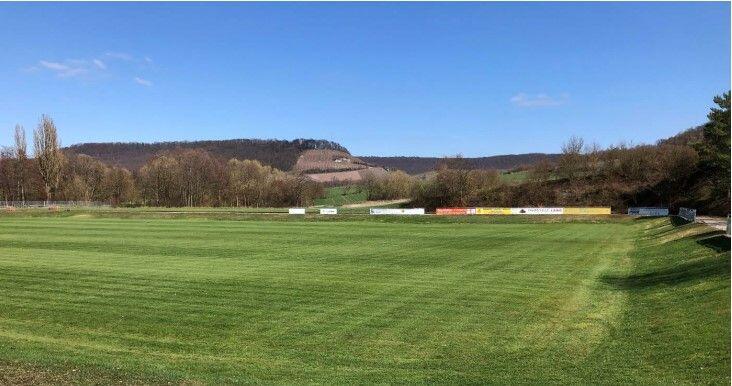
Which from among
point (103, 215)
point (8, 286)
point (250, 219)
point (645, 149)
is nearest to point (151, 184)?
point (103, 215)

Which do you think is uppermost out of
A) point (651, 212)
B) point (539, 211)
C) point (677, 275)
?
point (539, 211)

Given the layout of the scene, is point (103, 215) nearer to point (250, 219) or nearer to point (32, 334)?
point (250, 219)

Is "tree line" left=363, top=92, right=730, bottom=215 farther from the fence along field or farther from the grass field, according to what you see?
the grass field

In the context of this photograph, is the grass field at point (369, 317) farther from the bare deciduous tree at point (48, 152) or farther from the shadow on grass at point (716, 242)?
the bare deciduous tree at point (48, 152)

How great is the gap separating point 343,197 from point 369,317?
5282 inches

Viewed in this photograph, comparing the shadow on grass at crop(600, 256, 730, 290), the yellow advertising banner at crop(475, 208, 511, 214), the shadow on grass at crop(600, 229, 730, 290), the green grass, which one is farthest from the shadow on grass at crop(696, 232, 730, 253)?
the green grass

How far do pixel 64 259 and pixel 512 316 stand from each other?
26190mm

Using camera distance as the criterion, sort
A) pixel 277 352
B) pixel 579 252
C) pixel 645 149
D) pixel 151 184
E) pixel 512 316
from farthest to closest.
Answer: pixel 151 184, pixel 645 149, pixel 579 252, pixel 512 316, pixel 277 352

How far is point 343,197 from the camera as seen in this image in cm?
15162

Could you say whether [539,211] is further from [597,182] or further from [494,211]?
[597,182]

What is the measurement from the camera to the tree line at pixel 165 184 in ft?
433

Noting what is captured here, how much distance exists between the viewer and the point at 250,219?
7869 cm

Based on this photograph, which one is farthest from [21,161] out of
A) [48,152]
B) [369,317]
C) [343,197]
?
[369,317]

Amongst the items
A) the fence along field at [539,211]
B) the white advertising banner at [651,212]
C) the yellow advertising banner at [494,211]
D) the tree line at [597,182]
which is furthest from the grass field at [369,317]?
the tree line at [597,182]
